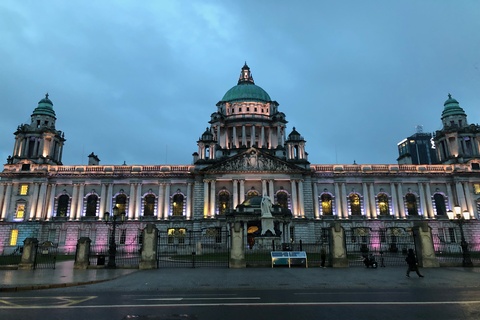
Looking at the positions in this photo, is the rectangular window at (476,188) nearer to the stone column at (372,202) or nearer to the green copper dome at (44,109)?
the stone column at (372,202)

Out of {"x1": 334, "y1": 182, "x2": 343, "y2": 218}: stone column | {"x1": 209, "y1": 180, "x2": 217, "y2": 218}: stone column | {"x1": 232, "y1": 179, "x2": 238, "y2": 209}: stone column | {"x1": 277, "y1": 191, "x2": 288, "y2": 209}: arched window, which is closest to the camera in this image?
{"x1": 209, "y1": 180, "x2": 217, "y2": 218}: stone column

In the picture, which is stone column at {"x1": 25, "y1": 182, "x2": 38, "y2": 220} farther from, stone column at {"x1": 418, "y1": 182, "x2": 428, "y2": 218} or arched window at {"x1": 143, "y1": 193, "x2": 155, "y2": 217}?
stone column at {"x1": 418, "y1": 182, "x2": 428, "y2": 218}

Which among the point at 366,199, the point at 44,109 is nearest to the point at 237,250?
the point at 366,199

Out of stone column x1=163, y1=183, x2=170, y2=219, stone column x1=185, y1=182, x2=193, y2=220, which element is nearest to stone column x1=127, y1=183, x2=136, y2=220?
stone column x1=163, y1=183, x2=170, y2=219

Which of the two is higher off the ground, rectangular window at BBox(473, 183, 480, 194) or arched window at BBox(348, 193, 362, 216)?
rectangular window at BBox(473, 183, 480, 194)

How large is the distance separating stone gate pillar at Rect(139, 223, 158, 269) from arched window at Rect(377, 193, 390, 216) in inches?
1887

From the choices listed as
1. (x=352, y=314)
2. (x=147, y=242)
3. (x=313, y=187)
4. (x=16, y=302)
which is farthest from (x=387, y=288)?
(x=313, y=187)

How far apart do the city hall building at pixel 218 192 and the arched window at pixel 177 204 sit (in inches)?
6.9

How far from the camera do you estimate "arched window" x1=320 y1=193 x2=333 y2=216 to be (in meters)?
61.2

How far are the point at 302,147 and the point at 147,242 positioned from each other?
43.7 m

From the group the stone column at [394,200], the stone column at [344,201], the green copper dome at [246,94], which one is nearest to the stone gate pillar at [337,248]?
→ the stone column at [344,201]

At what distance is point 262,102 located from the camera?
80.7 meters

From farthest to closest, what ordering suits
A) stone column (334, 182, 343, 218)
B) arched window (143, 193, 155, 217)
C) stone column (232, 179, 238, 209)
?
arched window (143, 193, 155, 217)
stone column (334, 182, 343, 218)
stone column (232, 179, 238, 209)

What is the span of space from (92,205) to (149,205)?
1010 centimetres
